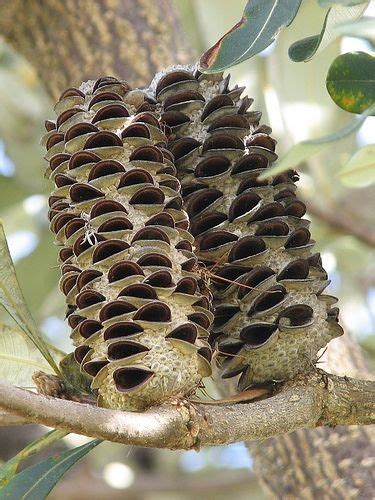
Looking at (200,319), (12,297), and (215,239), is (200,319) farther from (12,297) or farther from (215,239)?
(12,297)

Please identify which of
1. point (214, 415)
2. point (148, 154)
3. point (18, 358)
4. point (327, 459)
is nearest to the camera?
point (214, 415)

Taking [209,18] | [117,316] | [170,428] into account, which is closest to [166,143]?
[117,316]

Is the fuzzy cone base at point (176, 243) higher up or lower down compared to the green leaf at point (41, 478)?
higher up

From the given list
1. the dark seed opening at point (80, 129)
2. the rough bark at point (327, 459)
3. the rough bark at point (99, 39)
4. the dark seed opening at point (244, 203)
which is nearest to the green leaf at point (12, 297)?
the dark seed opening at point (80, 129)

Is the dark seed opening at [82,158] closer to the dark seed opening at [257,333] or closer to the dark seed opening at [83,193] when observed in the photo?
the dark seed opening at [83,193]

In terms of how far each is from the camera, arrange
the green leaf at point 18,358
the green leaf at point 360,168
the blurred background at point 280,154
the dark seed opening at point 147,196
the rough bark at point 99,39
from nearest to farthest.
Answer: the green leaf at point 360,168 < the dark seed opening at point 147,196 < the green leaf at point 18,358 < the rough bark at point 99,39 < the blurred background at point 280,154

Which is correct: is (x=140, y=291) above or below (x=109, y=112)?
below

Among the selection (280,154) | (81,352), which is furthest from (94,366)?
(280,154)
